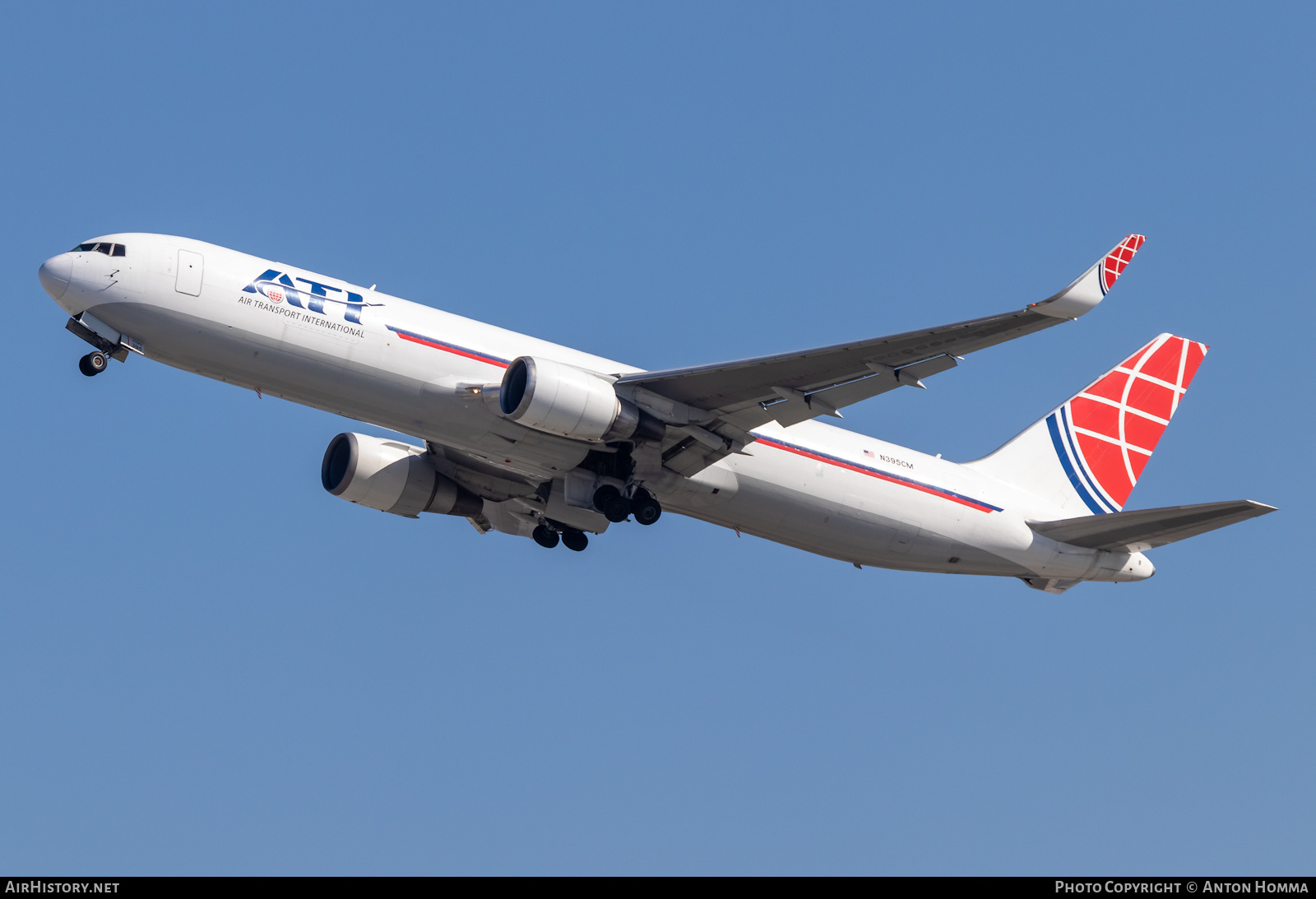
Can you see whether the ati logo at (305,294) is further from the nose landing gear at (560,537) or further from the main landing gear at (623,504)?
the nose landing gear at (560,537)

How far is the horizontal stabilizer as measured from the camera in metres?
32.5

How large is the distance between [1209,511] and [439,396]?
58.2 ft

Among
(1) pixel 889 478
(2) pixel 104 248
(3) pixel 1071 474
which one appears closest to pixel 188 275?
(2) pixel 104 248

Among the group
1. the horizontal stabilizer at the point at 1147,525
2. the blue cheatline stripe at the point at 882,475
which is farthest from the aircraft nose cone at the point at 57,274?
the horizontal stabilizer at the point at 1147,525

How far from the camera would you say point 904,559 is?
117 feet

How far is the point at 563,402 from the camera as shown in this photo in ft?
99.5

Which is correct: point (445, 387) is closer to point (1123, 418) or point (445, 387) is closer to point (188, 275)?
point (188, 275)

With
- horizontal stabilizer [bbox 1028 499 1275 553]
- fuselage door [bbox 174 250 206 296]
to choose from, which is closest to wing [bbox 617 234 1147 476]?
horizontal stabilizer [bbox 1028 499 1275 553]

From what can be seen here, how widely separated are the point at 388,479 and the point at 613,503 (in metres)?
6.95

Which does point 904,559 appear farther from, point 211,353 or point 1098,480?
point 211,353

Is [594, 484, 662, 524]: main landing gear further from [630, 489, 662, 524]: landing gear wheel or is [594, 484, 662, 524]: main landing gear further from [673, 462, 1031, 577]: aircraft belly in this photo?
[673, 462, 1031, 577]: aircraft belly

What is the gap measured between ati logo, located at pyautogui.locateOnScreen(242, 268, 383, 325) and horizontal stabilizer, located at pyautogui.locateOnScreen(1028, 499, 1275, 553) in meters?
18.0

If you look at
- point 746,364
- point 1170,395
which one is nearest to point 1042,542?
point 1170,395

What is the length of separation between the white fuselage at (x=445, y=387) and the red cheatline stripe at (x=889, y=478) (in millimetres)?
40
